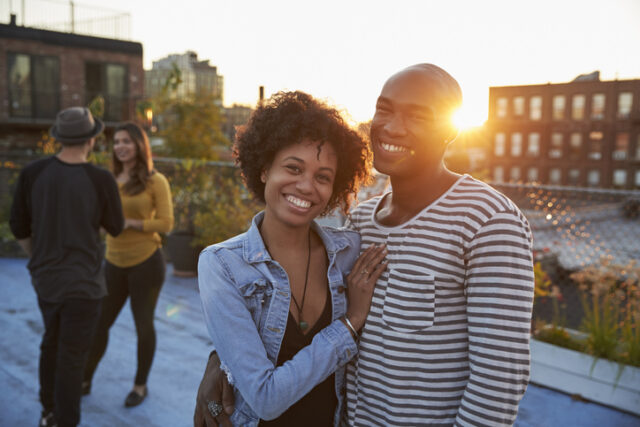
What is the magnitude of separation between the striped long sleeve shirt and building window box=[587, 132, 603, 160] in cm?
5089

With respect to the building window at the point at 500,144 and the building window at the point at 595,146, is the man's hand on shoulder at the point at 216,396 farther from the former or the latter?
the building window at the point at 500,144

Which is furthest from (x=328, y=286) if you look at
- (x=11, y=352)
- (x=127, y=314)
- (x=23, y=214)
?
(x=127, y=314)

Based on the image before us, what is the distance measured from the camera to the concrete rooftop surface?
11.9 feet

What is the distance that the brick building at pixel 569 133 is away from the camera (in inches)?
1738

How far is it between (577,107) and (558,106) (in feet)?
5.37

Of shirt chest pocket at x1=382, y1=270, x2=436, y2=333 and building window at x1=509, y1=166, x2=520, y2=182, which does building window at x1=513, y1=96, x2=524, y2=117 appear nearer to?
building window at x1=509, y1=166, x2=520, y2=182

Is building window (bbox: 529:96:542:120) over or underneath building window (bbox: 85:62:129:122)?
over

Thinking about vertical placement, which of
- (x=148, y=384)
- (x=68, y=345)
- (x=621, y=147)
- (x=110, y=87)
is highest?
(x=110, y=87)

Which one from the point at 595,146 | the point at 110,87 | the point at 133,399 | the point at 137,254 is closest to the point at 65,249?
the point at 137,254

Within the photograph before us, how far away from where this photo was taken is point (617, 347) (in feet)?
12.9

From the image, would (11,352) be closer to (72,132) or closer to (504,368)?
(72,132)

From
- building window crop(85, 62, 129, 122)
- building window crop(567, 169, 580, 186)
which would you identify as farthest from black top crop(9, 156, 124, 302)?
building window crop(567, 169, 580, 186)

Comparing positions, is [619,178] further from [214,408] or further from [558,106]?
[214,408]

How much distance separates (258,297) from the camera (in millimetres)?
1661
